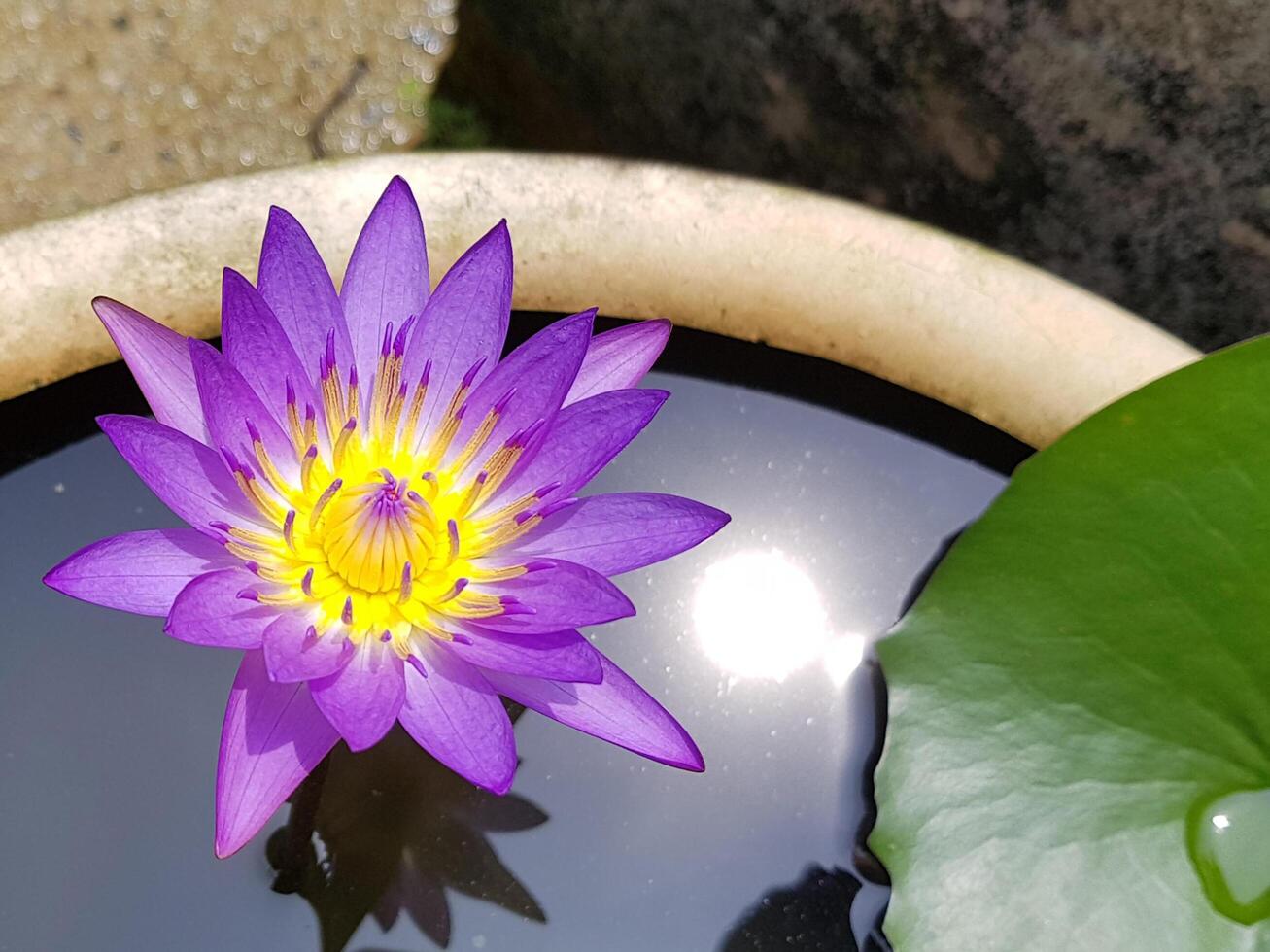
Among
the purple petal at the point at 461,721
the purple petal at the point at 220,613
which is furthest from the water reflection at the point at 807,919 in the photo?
the purple petal at the point at 220,613

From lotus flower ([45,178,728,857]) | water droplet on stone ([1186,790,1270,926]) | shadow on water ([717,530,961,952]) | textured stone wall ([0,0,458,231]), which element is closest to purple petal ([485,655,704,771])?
lotus flower ([45,178,728,857])

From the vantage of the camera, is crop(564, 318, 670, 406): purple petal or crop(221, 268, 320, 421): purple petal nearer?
crop(221, 268, 320, 421): purple petal

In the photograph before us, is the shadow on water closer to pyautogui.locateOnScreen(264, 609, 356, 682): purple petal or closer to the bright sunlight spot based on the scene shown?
the bright sunlight spot

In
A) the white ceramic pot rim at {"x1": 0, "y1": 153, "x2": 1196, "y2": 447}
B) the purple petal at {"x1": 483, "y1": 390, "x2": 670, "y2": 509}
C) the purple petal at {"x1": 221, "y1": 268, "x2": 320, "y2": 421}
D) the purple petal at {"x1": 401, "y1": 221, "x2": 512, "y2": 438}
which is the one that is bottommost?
the purple petal at {"x1": 221, "y1": 268, "x2": 320, "y2": 421}

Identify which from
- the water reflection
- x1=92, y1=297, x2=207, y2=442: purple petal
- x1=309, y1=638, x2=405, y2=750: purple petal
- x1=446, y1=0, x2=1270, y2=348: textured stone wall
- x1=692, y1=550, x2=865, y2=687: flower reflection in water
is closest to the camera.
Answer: x1=309, y1=638, x2=405, y2=750: purple petal

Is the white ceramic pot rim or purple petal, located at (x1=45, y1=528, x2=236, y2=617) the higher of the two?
the white ceramic pot rim

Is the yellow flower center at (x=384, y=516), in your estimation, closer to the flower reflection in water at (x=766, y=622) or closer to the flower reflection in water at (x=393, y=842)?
the flower reflection in water at (x=393, y=842)
